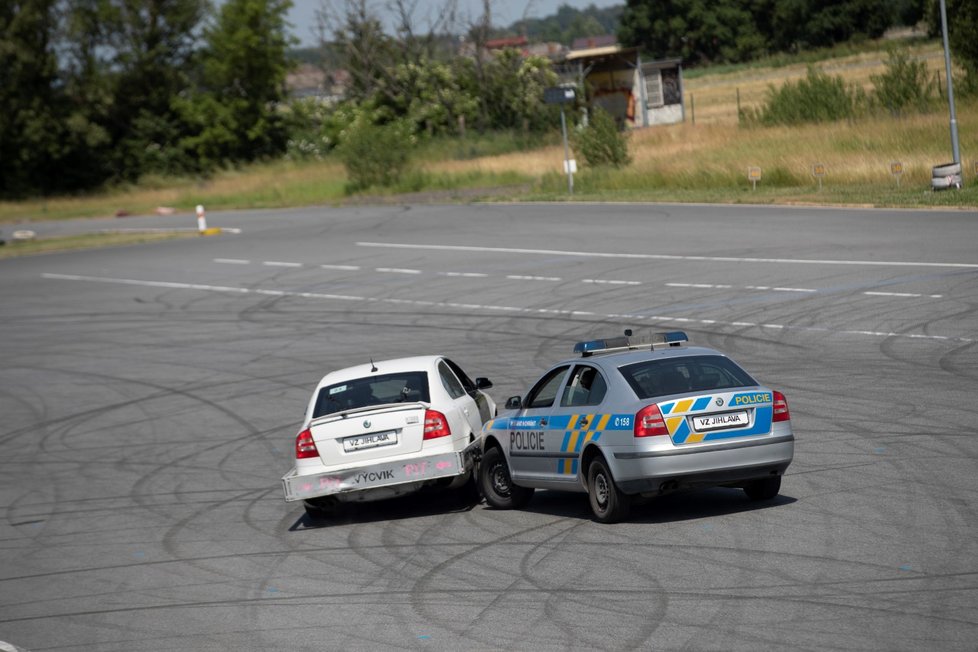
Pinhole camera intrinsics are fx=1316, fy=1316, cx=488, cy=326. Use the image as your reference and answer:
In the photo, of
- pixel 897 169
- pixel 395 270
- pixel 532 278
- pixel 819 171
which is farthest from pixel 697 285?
pixel 819 171

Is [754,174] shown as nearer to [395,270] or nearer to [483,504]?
[395,270]

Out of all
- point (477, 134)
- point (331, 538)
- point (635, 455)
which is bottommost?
point (331, 538)

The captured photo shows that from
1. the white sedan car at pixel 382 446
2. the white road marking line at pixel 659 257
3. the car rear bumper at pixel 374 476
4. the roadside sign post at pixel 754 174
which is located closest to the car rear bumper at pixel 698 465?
the car rear bumper at pixel 374 476

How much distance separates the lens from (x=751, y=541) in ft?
32.5

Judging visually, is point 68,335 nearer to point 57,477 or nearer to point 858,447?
point 57,477

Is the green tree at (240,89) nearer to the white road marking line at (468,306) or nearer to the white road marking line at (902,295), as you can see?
the white road marking line at (468,306)

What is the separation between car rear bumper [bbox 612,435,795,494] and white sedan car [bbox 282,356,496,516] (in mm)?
2344

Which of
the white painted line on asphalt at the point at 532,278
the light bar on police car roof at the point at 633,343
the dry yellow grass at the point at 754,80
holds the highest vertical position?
the dry yellow grass at the point at 754,80

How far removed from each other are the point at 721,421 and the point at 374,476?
11.6ft

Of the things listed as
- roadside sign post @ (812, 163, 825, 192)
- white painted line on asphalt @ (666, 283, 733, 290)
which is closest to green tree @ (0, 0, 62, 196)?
roadside sign post @ (812, 163, 825, 192)

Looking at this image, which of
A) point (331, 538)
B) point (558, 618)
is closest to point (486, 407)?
point (331, 538)

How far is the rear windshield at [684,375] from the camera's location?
11031mm

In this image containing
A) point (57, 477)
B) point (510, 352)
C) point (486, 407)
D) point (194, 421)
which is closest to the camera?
point (486, 407)

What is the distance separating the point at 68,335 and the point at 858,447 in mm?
19714
